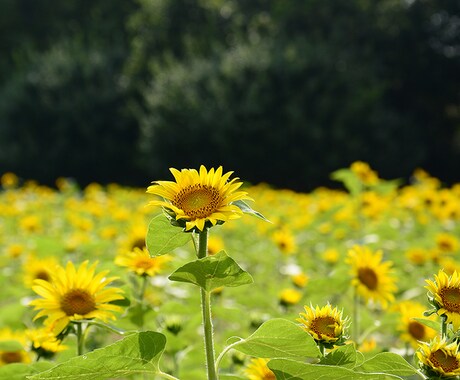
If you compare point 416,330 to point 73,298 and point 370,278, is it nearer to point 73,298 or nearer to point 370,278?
point 370,278

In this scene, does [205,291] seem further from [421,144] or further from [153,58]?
[153,58]

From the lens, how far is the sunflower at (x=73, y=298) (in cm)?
123

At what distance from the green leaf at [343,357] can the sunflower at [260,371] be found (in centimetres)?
21

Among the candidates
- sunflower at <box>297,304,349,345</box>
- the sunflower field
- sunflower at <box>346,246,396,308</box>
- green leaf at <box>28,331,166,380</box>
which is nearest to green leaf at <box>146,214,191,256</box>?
the sunflower field

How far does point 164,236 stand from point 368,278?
3.00ft

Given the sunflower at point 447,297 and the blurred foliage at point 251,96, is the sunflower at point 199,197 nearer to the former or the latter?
the sunflower at point 447,297

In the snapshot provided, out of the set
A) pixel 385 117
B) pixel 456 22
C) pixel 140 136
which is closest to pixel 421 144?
pixel 385 117

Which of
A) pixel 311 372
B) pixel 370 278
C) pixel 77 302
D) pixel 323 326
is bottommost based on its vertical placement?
pixel 311 372

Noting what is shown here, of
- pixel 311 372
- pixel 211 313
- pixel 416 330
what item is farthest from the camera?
pixel 416 330

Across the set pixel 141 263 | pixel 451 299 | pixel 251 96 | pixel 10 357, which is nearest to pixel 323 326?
pixel 451 299

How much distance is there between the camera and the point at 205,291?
3.30 feet

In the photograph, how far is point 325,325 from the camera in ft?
3.67

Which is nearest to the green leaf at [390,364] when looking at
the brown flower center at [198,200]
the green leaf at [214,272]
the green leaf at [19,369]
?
the green leaf at [214,272]

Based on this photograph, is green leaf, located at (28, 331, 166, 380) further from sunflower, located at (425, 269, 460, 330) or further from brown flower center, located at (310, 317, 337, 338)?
sunflower, located at (425, 269, 460, 330)
